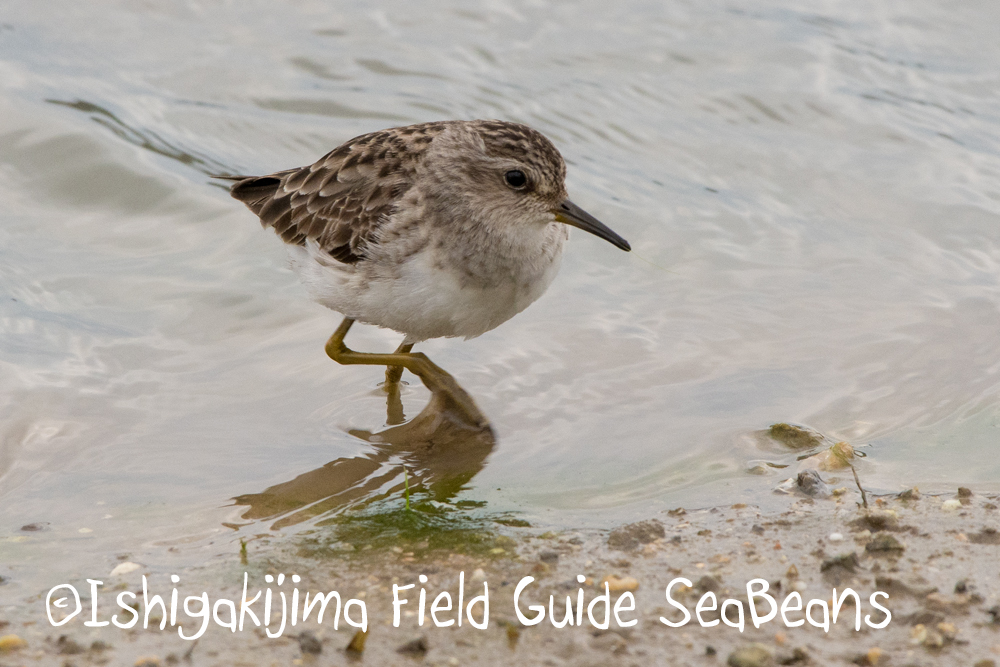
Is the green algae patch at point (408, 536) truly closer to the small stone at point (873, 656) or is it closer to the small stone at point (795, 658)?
the small stone at point (795, 658)

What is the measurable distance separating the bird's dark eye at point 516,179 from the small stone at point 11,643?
376 centimetres

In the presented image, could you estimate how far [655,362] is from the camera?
831cm

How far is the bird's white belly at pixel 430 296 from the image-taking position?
21.9 ft

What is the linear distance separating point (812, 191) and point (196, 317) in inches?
234

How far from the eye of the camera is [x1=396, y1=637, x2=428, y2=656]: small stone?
14.5ft

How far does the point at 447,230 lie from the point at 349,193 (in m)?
1.00

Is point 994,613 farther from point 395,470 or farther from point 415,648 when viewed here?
point 395,470

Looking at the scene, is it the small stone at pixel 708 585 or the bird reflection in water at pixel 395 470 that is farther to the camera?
the bird reflection in water at pixel 395 470

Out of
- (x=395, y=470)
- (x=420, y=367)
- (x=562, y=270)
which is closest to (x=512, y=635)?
(x=395, y=470)

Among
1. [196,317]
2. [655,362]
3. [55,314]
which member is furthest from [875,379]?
[55,314]

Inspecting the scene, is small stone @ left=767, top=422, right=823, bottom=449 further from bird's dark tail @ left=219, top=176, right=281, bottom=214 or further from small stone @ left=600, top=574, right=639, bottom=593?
bird's dark tail @ left=219, top=176, right=281, bottom=214

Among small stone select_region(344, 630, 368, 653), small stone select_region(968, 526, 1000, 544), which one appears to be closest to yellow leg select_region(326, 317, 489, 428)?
small stone select_region(344, 630, 368, 653)

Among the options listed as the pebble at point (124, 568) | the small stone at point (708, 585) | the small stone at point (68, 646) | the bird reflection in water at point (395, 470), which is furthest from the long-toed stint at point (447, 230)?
the small stone at point (68, 646)

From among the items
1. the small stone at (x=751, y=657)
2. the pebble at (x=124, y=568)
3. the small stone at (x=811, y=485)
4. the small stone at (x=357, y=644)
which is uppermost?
the small stone at (x=751, y=657)
